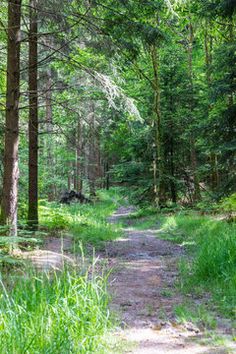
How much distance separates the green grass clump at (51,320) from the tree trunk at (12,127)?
3289 mm

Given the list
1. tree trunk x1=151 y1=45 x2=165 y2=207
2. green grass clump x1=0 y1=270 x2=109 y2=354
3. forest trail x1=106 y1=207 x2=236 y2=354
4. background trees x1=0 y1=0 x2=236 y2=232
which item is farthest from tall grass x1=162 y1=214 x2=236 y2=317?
tree trunk x1=151 y1=45 x2=165 y2=207

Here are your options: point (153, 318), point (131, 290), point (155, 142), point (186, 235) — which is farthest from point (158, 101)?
point (153, 318)

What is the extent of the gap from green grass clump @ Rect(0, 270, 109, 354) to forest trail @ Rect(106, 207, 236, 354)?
44 centimetres

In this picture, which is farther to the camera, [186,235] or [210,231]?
[186,235]

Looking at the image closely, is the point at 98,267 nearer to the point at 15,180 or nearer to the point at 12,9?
the point at 15,180

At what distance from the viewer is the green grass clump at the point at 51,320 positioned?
287 centimetres

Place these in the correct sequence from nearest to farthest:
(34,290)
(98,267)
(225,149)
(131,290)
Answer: (34,290) < (131,290) < (98,267) < (225,149)

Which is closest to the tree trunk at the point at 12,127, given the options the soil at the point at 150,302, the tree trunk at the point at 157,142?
the soil at the point at 150,302

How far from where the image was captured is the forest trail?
3623 millimetres

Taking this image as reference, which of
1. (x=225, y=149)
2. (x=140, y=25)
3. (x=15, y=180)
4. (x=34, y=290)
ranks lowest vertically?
(x=34, y=290)

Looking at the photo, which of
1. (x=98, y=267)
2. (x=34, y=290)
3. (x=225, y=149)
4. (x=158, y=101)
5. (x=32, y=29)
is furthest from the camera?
(x=158, y=101)

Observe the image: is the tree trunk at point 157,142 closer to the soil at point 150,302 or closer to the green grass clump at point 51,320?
the soil at point 150,302

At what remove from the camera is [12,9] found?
7.00 meters

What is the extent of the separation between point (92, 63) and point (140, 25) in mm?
4161
